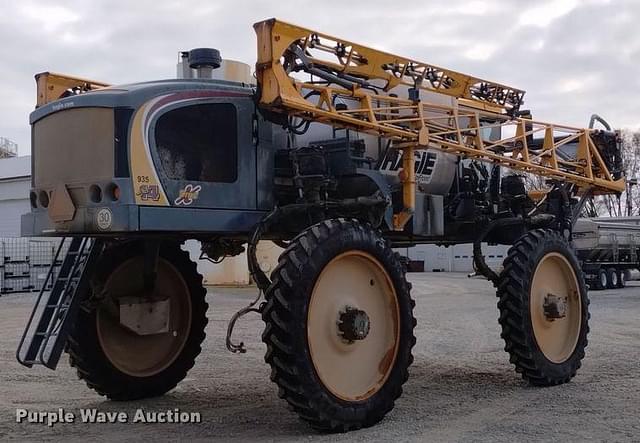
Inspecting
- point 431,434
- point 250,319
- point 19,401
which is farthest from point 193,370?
point 250,319

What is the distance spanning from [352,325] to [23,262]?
925 inches

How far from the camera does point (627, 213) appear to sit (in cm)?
5338

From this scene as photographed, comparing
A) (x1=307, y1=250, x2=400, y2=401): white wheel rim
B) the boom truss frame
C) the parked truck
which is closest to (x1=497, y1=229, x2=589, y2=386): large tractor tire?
the boom truss frame

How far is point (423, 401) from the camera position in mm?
8055

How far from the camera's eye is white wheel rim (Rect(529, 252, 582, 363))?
8914mm

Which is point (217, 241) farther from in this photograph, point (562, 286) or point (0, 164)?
point (0, 164)

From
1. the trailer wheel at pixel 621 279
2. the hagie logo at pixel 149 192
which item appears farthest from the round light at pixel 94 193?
the trailer wheel at pixel 621 279

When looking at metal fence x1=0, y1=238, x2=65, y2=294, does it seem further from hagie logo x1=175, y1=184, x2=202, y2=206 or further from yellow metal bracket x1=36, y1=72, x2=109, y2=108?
hagie logo x1=175, y1=184, x2=202, y2=206

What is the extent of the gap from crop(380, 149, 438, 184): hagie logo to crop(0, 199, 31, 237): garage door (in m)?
31.7

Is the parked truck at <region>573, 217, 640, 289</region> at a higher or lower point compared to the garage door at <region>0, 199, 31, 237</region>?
lower

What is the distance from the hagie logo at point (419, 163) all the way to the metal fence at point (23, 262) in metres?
20.3

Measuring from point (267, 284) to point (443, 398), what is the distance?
248 centimetres

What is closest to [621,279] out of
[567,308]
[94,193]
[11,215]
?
[567,308]

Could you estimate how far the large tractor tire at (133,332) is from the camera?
7.96 metres
